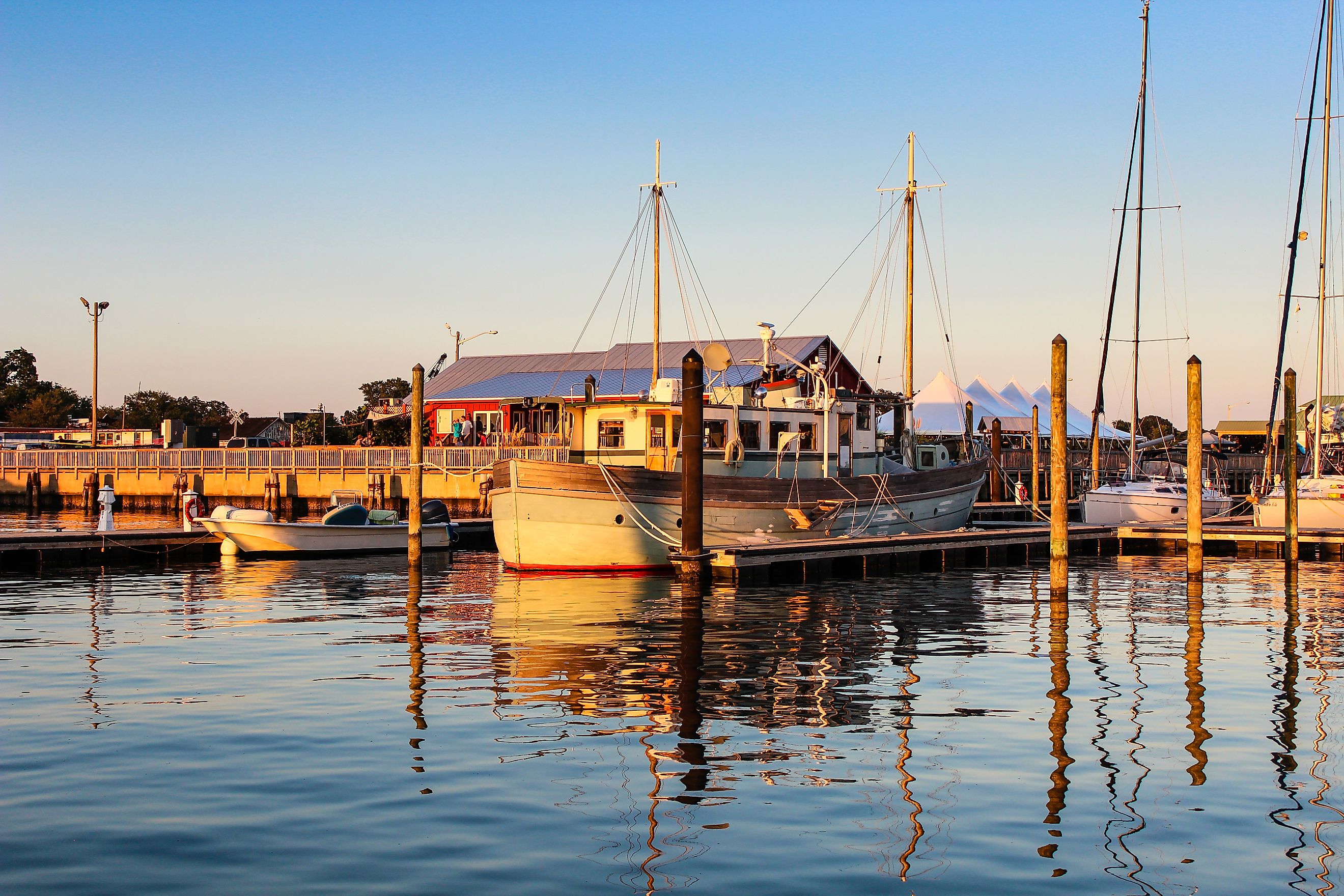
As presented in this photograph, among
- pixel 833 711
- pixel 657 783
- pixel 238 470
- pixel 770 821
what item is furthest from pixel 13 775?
pixel 238 470

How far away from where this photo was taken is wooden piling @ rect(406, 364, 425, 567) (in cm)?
3064

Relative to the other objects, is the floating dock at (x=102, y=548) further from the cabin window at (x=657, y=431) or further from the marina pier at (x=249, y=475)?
the marina pier at (x=249, y=475)

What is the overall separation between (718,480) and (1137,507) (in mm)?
24356

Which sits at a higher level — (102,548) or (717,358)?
(717,358)

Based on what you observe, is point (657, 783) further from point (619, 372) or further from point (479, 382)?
point (479, 382)

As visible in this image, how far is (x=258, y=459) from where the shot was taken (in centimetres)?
6241

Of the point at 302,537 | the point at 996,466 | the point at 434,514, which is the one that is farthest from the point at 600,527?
the point at 996,466

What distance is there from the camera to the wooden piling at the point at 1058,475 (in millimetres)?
23797

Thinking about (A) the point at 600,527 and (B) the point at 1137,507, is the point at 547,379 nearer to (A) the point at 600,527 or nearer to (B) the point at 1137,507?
(B) the point at 1137,507

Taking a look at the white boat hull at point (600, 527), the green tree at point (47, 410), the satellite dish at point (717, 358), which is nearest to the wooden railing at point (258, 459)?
the white boat hull at point (600, 527)

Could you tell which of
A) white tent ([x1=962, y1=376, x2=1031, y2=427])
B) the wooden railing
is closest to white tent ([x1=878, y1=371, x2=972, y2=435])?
white tent ([x1=962, y1=376, x2=1031, y2=427])

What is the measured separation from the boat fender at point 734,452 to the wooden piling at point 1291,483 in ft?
42.1

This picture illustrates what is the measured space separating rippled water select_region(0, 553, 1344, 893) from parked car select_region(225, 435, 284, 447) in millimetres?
53652

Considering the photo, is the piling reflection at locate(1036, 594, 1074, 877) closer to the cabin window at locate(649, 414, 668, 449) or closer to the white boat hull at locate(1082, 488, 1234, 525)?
the cabin window at locate(649, 414, 668, 449)
